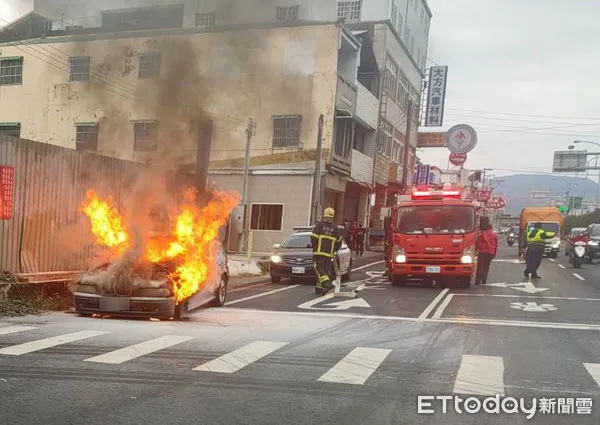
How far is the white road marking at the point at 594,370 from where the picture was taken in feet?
19.7

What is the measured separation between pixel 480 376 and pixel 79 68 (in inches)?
315

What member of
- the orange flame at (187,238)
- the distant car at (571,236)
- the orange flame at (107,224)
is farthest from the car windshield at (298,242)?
the distant car at (571,236)

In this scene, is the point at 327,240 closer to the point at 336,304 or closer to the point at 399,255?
the point at 336,304

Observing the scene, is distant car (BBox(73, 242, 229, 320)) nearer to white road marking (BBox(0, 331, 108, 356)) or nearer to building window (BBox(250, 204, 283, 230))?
white road marking (BBox(0, 331, 108, 356))

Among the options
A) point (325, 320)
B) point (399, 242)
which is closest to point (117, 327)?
point (325, 320)

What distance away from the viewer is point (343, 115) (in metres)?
26.8

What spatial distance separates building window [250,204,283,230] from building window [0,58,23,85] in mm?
12718

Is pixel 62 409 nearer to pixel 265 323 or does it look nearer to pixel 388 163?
pixel 265 323

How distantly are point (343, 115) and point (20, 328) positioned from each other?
20565mm

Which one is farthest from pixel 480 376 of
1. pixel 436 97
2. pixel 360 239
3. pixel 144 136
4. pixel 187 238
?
pixel 436 97

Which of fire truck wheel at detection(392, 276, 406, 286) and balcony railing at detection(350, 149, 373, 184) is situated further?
balcony railing at detection(350, 149, 373, 184)

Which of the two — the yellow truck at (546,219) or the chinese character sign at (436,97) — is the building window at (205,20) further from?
the chinese character sign at (436,97)

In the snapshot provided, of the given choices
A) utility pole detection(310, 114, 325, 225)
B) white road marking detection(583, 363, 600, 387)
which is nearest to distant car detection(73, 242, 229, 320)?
white road marking detection(583, 363, 600, 387)

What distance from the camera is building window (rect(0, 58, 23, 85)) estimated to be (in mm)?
26781
